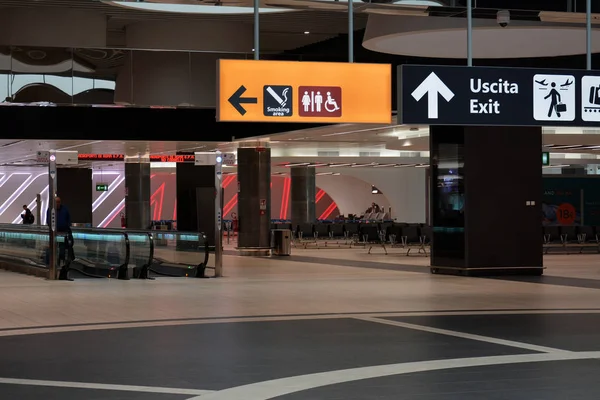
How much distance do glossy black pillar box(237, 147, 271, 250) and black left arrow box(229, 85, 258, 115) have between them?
20284 mm

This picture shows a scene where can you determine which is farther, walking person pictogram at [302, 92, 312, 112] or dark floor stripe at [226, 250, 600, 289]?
dark floor stripe at [226, 250, 600, 289]

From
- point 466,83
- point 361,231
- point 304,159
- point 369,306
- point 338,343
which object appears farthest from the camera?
point 304,159

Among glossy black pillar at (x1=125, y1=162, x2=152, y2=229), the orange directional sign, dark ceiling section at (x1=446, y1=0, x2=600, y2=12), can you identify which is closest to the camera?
the orange directional sign

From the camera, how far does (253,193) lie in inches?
1264

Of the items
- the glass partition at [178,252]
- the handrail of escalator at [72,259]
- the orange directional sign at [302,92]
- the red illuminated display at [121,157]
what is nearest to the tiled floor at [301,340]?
the handrail of escalator at [72,259]

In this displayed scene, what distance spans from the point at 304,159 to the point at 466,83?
31703 millimetres

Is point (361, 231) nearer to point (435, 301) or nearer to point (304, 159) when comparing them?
point (304, 159)

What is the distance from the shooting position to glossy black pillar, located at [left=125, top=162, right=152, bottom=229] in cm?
4038

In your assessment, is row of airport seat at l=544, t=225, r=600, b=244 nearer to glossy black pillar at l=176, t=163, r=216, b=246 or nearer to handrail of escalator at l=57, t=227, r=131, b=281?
glossy black pillar at l=176, t=163, r=216, b=246

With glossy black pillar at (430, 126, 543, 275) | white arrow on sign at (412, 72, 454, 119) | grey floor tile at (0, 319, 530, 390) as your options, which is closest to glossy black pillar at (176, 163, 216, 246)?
glossy black pillar at (430, 126, 543, 275)

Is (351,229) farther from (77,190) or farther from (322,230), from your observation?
(77,190)

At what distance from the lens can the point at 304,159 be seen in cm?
4341

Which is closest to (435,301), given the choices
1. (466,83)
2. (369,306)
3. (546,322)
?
(369,306)

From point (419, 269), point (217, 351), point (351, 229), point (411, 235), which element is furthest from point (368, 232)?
point (217, 351)
